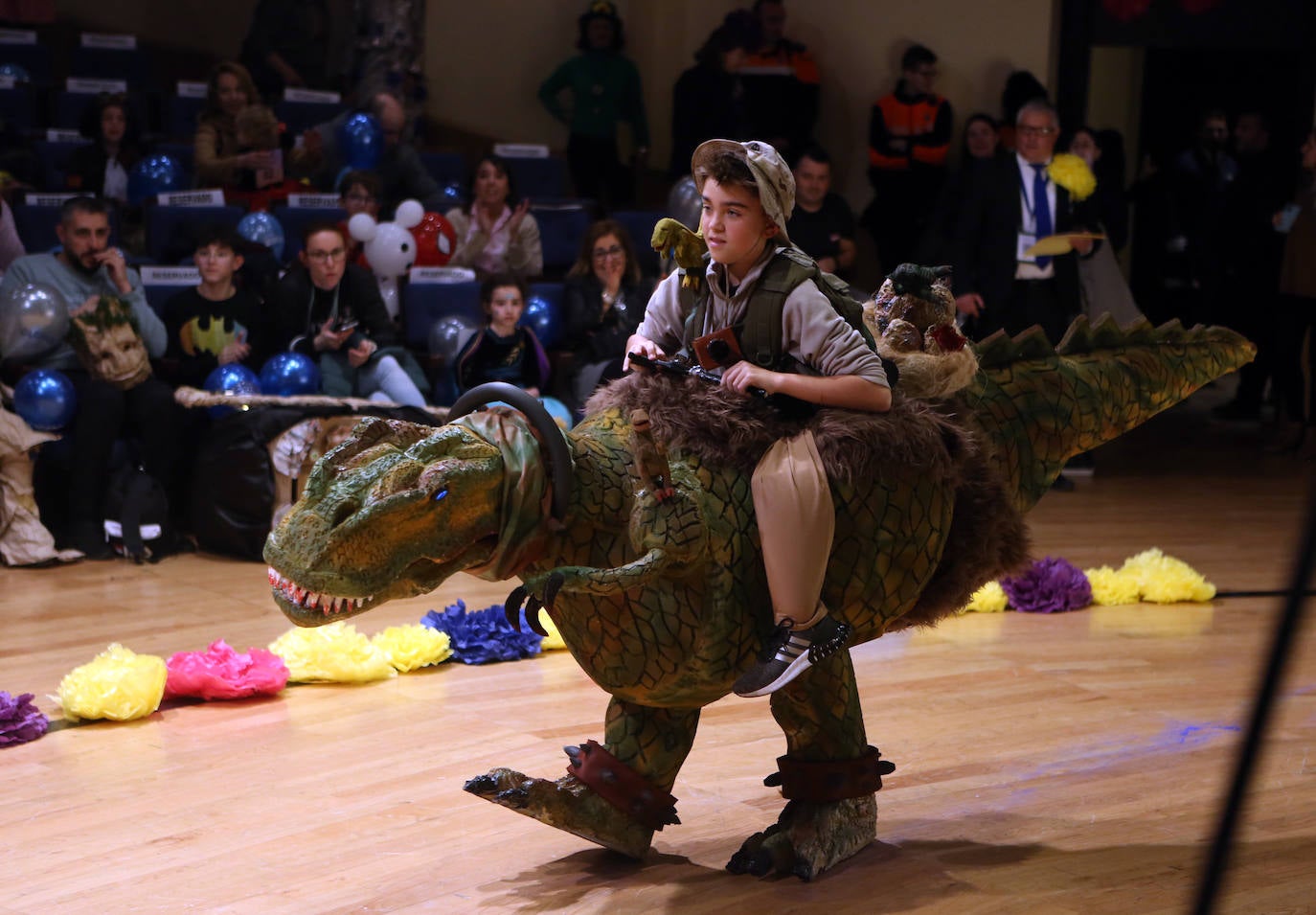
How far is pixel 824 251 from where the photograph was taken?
7191 millimetres

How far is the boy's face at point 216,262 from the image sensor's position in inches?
234

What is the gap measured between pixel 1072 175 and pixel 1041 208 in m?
0.19

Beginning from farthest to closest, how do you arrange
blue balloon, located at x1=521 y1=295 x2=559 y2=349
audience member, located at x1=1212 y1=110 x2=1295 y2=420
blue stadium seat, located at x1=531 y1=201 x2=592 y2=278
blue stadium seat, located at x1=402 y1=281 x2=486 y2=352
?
1. audience member, located at x1=1212 y1=110 x2=1295 y2=420
2. blue stadium seat, located at x1=531 y1=201 x2=592 y2=278
3. blue stadium seat, located at x1=402 y1=281 x2=486 y2=352
4. blue balloon, located at x1=521 y1=295 x2=559 y2=349

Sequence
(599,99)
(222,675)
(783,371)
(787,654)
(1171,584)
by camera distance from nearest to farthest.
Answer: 1. (787,654)
2. (783,371)
3. (222,675)
4. (1171,584)
5. (599,99)

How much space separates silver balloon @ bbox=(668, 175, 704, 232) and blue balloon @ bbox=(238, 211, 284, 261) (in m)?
1.73

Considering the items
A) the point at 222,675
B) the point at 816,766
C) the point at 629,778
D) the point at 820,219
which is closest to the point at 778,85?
the point at 820,219

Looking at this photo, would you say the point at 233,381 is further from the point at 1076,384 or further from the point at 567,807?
the point at 1076,384

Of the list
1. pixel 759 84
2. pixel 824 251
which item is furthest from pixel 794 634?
Result: pixel 759 84

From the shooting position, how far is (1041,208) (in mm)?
6984

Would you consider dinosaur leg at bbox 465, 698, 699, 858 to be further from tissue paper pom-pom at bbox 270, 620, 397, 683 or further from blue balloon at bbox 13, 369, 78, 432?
blue balloon at bbox 13, 369, 78, 432

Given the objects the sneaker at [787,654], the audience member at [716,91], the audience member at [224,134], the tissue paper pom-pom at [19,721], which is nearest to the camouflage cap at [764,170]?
the sneaker at [787,654]

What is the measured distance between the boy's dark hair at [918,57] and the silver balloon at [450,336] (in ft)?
10.6

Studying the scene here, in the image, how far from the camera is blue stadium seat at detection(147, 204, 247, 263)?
6.52m

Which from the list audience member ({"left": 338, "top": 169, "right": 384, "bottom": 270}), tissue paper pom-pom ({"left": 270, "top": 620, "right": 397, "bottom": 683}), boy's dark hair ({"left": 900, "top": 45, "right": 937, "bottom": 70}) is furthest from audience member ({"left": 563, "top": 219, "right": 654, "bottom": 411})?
boy's dark hair ({"left": 900, "top": 45, "right": 937, "bottom": 70})
